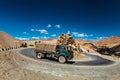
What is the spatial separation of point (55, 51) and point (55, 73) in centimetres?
977

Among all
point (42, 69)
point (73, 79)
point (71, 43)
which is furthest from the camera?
point (71, 43)

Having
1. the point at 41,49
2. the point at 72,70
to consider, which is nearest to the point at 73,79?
the point at 72,70

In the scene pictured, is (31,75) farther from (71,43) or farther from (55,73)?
(71,43)

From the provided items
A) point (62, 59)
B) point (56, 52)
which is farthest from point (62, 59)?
point (56, 52)

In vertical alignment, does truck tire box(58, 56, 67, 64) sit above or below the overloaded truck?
below

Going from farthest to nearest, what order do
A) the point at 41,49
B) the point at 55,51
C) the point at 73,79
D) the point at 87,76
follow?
the point at 41,49 → the point at 55,51 → the point at 87,76 → the point at 73,79

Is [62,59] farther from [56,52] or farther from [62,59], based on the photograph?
[56,52]

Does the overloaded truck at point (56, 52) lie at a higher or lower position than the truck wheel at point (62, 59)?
higher

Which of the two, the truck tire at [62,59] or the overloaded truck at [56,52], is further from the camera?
the overloaded truck at [56,52]

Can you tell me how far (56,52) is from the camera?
110 ft

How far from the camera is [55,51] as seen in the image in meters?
33.7

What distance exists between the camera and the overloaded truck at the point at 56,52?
→ 3290cm

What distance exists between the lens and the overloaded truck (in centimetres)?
3290

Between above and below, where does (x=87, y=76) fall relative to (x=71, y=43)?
below
